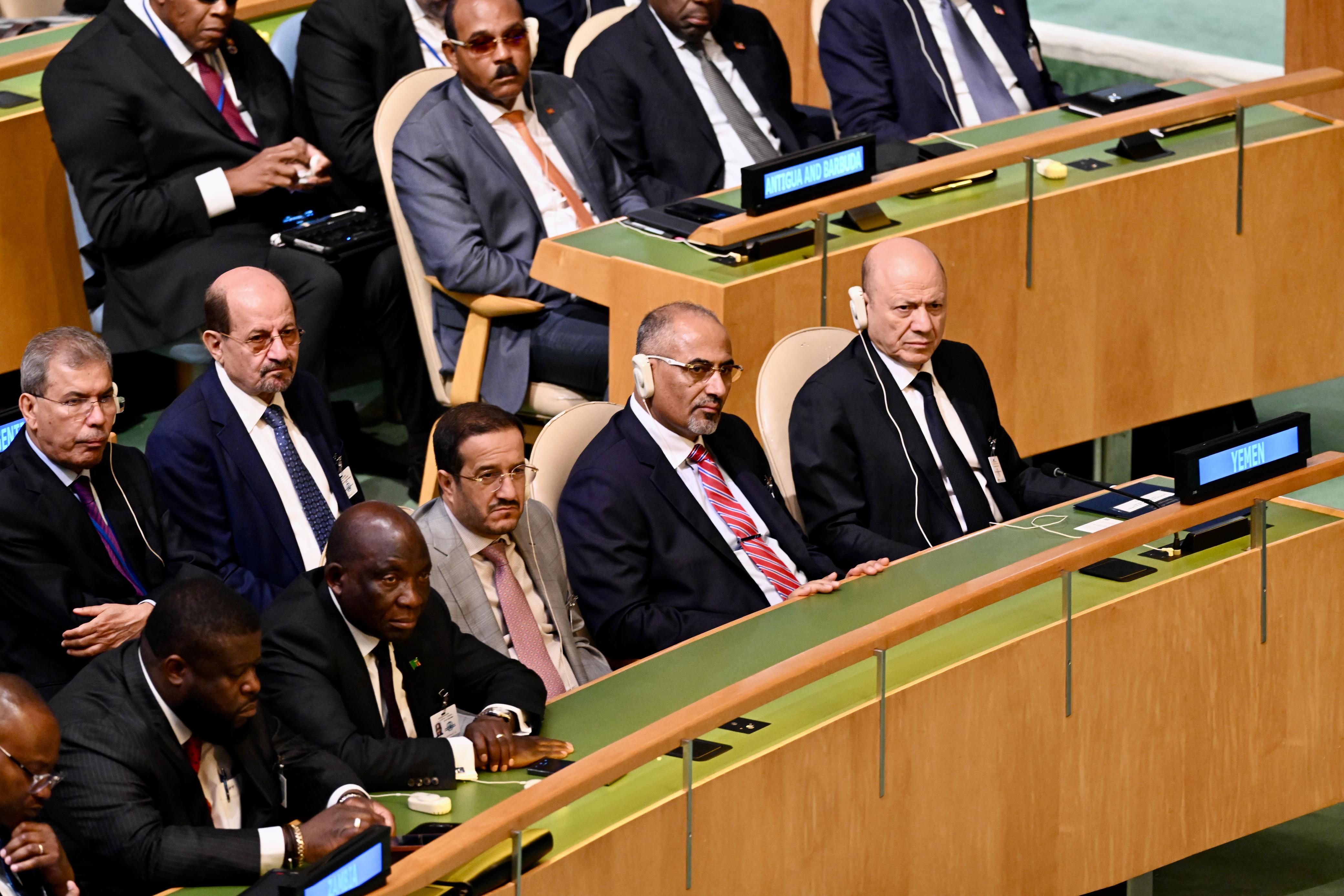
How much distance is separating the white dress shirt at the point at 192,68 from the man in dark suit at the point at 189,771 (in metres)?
1.88

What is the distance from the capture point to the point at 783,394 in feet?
12.9

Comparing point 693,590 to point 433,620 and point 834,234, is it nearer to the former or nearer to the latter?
point 433,620

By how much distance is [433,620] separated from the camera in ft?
10.1

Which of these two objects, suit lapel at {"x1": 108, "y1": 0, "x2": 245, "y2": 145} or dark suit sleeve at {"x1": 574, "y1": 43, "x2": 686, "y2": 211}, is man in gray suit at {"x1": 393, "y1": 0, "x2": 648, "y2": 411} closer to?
dark suit sleeve at {"x1": 574, "y1": 43, "x2": 686, "y2": 211}

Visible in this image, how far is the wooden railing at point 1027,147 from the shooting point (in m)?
3.99

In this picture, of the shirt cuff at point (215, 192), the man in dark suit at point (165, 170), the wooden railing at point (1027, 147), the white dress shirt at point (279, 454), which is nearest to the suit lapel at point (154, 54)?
the man in dark suit at point (165, 170)

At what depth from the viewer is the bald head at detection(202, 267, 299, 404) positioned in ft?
11.9

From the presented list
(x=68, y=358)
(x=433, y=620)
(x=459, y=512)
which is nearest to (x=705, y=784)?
(x=433, y=620)

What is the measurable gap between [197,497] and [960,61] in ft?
8.65

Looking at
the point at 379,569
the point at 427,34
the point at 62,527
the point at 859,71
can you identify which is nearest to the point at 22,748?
the point at 379,569

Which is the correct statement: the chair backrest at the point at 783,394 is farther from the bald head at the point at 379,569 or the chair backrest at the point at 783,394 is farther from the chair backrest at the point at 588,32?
the chair backrest at the point at 588,32

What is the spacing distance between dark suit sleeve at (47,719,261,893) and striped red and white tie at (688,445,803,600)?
1.36 metres

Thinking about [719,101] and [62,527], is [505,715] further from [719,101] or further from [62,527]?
[719,101]

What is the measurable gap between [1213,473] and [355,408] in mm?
2679
